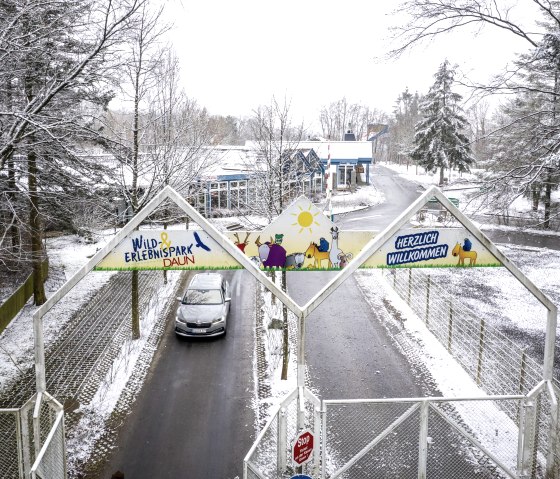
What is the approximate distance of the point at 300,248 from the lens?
8430 mm

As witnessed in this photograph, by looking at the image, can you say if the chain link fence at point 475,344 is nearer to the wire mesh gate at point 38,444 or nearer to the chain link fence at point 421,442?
the chain link fence at point 421,442

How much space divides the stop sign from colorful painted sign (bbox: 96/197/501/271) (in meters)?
2.52

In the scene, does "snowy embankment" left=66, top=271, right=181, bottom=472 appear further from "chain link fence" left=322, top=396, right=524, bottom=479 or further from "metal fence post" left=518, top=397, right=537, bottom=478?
"metal fence post" left=518, top=397, right=537, bottom=478

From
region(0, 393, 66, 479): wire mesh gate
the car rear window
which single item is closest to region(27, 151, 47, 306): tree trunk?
the car rear window

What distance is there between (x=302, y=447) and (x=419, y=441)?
6.44ft

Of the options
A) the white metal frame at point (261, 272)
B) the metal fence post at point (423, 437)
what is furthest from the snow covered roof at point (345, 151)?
the metal fence post at point (423, 437)

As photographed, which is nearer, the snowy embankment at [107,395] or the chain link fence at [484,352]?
the snowy embankment at [107,395]

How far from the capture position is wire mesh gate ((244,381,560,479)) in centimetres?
771

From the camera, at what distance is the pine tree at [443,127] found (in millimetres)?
50875

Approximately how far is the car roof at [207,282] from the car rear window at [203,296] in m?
0.38

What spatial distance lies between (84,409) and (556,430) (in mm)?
8573

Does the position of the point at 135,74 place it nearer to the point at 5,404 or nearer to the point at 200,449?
the point at 5,404

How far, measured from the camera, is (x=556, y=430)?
8031mm

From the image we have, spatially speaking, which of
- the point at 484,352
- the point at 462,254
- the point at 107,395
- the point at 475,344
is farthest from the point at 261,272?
the point at 475,344
